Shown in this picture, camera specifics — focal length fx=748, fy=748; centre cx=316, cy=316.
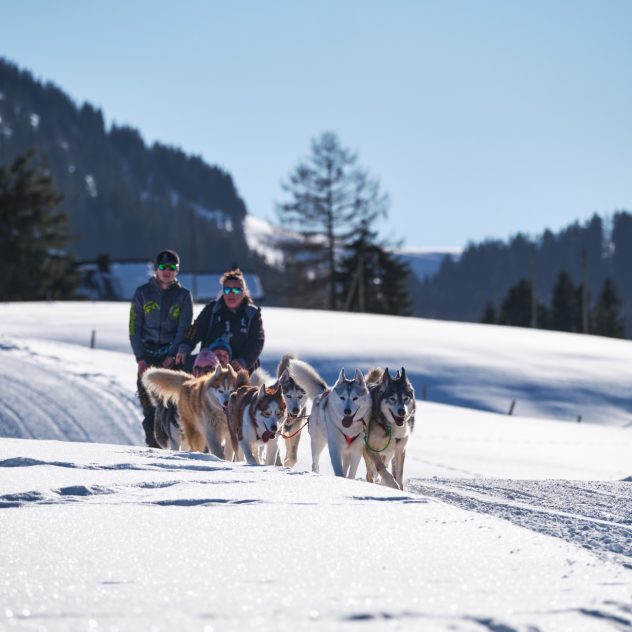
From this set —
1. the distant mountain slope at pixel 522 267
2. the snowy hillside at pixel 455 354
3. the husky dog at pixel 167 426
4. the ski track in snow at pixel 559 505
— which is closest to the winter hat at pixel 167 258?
the husky dog at pixel 167 426

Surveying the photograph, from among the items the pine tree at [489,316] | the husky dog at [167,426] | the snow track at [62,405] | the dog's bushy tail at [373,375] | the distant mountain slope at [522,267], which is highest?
the distant mountain slope at [522,267]

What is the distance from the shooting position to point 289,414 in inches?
232

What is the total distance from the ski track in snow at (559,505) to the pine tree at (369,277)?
34904 millimetres

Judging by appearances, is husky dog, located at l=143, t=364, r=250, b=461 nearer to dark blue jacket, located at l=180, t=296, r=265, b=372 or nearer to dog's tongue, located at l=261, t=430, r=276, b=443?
dark blue jacket, located at l=180, t=296, r=265, b=372

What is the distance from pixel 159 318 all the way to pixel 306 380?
1528 millimetres

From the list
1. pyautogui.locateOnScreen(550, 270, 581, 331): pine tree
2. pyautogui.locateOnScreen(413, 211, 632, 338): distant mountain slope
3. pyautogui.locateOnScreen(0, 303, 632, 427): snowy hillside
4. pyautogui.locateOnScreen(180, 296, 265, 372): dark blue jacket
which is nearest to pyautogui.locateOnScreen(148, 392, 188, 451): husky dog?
pyautogui.locateOnScreen(180, 296, 265, 372): dark blue jacket

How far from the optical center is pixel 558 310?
6209 cm

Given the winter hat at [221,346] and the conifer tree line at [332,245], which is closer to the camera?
the winter hat at [221,346]

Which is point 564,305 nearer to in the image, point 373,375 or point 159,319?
point 373,375

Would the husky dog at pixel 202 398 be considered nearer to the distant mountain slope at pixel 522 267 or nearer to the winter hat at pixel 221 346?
the winter hat at pixel 221 346

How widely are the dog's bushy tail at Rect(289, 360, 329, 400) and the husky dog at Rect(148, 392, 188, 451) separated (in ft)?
→ 3.87

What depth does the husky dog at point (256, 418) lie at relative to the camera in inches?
214

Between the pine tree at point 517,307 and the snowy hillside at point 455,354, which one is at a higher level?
the pine tree at point 517,307

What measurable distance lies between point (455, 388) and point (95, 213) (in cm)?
11918
